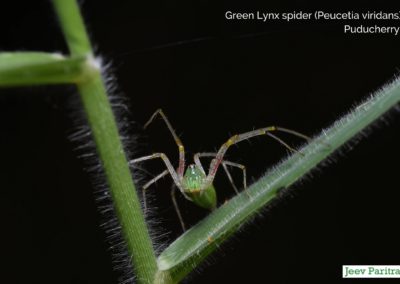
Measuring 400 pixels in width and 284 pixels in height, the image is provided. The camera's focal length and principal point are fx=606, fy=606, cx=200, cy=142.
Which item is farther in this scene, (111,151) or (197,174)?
(197,174)

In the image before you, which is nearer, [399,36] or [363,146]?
[399,36]

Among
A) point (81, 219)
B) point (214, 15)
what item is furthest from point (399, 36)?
point (81, 219)

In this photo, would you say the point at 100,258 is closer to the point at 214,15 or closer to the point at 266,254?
the point at 266,254

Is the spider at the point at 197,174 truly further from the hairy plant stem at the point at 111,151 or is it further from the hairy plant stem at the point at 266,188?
the hairy plant stem at the point at 111,151

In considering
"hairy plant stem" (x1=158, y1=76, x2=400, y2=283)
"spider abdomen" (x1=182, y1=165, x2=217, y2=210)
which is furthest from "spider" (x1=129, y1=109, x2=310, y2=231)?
"hairy plant stem" (x1=158, y1=76, x2=400, y2=283)

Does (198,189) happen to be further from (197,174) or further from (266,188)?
(266,188)

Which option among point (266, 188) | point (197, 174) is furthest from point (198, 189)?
point (266, 188)

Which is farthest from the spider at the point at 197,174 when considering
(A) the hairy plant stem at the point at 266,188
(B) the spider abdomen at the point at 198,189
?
(A) the hairy plant stem at the point at 266,188

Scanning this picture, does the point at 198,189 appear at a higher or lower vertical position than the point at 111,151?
higher
